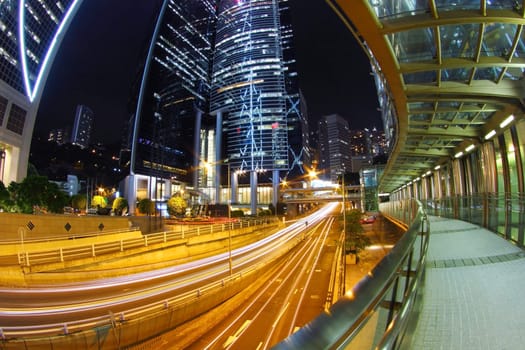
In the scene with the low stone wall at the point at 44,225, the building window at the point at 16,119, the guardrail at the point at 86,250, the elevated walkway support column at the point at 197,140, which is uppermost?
the elevated walkway support column at the point at 197,140

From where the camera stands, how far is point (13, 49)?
40.6m

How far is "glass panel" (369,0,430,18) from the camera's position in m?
7.55

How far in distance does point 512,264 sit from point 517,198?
3137mm

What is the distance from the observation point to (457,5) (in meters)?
7.65

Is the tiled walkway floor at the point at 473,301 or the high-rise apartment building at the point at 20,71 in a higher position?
the high-rise apartment building at the point at 20,71

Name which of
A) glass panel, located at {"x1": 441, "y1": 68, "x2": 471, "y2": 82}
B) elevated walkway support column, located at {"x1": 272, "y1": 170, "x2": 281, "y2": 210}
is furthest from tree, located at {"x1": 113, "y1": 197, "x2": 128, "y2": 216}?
elevated walkway support column, located at {"x1": 272, "y1": 170, "x2": 281, "y2": 210}

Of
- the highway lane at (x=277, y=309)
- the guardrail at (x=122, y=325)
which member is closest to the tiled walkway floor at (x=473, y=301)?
the highway lane at (x=277, y=309)

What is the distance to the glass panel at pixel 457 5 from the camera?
24.7ft

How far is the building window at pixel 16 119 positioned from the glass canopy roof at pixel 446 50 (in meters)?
49.0

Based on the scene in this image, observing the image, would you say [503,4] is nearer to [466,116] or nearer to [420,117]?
[420,117]

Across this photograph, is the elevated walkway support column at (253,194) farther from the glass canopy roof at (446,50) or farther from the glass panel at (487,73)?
the glass panel at (487,73)

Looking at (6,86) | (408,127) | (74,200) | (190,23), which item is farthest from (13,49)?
(190,23)

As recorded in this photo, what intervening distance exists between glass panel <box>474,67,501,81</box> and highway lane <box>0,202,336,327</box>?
16352mm

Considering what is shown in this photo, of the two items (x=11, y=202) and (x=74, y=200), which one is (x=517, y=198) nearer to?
(x=11, y=202)
